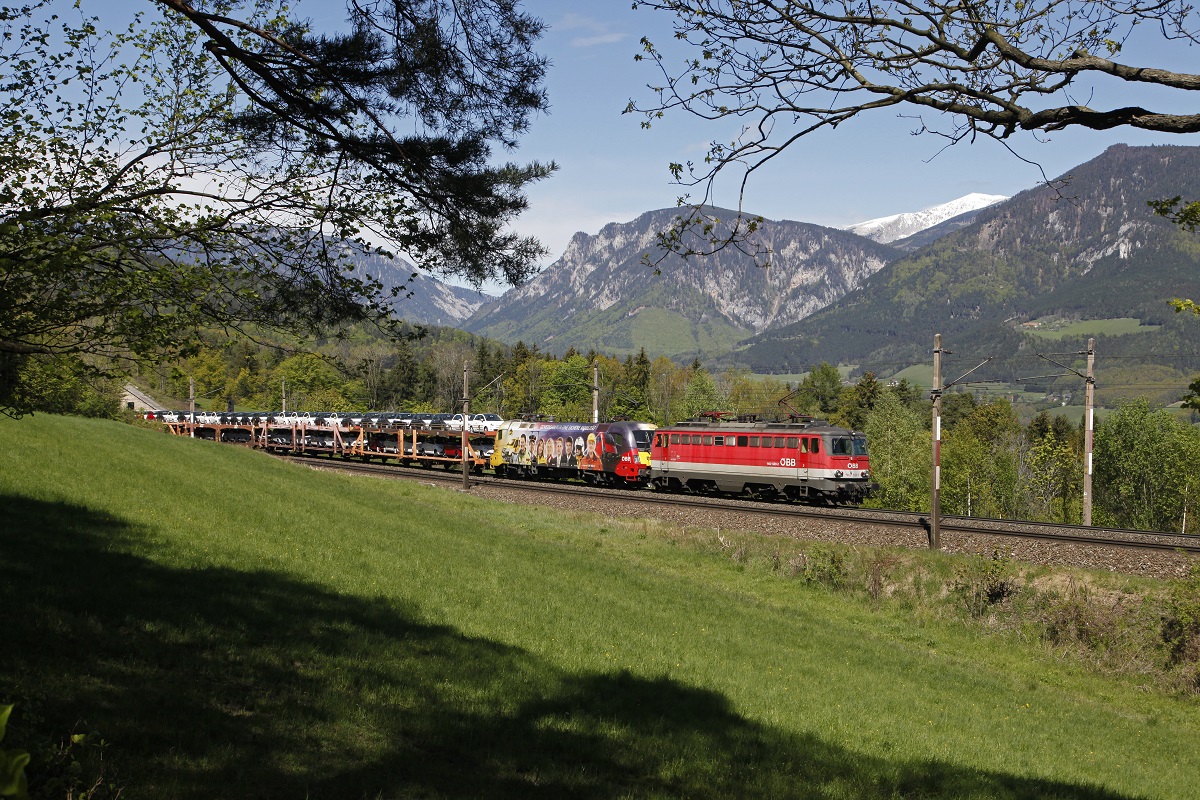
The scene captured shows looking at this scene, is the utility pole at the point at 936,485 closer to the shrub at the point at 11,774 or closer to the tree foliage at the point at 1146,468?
the shrub at the point at 11,774

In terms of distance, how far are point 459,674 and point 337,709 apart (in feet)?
6.43

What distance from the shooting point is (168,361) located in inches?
433

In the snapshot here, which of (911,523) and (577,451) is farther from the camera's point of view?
(577,451)

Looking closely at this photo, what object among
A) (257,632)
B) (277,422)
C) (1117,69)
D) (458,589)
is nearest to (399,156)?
(257,632)

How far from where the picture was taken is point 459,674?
32.5ft

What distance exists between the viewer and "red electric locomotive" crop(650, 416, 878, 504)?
3509 centimetres

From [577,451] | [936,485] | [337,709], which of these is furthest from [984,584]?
[577,451]

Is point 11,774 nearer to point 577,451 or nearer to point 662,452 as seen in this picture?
point 662,452

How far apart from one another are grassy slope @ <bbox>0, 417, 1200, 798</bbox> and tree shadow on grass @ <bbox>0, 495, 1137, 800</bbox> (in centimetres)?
3

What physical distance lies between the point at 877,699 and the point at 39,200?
12752 mm

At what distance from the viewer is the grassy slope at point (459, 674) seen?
288 inches

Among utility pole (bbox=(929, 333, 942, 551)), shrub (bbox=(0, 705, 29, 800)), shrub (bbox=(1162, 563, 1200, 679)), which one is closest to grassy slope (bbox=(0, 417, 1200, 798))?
shrub (bbox=(1162, 563, 1200, 679))

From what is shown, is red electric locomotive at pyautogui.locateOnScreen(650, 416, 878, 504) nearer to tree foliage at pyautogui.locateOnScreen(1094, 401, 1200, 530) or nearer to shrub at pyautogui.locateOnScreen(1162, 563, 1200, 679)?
shrub at pyautogui.locateOnScreen(1162, 563, 1200, 679)

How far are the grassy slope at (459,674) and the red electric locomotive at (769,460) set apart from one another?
1410 centimetres
